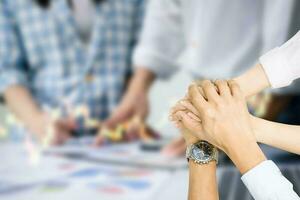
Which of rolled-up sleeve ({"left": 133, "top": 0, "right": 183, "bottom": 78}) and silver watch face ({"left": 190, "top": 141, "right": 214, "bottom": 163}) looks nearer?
silver watch face ({"left": 190, "top": 141, "right": 214, "bottom": 163})

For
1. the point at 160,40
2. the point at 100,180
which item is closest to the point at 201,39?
the point at 160,40

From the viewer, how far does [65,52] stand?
3.49 feet

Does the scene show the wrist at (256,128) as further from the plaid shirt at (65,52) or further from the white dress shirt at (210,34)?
the plaid shirt at (65,52)

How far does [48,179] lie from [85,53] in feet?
1.44

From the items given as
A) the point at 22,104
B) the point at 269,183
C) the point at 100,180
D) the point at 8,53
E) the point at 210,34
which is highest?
the point at 8,53

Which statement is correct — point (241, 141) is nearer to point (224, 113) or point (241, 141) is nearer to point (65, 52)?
point (224, 113)

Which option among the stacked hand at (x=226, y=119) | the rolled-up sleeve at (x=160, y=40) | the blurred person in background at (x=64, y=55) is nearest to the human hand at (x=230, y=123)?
the stacked hand at (x=226, y=119)

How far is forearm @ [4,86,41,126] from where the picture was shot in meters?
1.03

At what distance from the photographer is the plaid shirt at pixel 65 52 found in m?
1.04

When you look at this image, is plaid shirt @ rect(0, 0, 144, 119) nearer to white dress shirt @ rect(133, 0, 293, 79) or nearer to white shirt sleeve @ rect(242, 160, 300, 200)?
white dress shirt @ rect(133, 0, 293, 79)

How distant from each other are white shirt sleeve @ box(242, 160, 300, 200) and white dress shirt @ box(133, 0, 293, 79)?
0.81 ft

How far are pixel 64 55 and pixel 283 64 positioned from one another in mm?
764

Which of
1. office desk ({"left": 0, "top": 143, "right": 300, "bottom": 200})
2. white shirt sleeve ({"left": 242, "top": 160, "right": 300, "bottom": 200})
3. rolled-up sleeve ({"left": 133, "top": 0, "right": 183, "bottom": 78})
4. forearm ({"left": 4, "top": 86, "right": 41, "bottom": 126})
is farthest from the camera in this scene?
forearm ({"left": 4, "top": 86, "right": 41, "bottom": 126})

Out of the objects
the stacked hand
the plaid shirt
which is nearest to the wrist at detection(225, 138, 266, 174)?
the stacked hand
